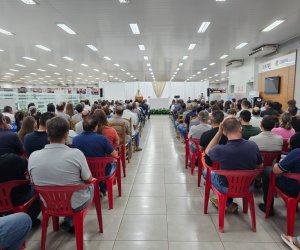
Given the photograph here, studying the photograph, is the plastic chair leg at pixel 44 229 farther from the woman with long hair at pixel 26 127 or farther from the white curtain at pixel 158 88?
the white curtain at pixel 158 88

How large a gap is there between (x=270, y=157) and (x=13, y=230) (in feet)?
9.39

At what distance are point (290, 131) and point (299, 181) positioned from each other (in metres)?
1.38

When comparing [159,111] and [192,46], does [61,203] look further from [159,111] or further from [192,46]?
[159,111]

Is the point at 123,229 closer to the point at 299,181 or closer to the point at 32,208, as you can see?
the point at 32,208

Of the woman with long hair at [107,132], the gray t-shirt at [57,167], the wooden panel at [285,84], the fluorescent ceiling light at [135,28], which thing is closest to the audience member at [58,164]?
the gray t-shirt at [57,167]

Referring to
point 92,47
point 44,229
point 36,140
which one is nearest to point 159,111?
point 92,47

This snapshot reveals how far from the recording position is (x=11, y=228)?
1.49 m

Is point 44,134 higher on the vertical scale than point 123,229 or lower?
higher

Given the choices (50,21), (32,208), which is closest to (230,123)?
(32,208)

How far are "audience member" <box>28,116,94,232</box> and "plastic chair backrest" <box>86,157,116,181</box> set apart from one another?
2.15 feet

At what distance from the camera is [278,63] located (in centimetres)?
847

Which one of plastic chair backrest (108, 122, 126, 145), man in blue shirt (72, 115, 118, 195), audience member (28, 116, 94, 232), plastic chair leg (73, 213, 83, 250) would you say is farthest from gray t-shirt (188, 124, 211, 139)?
plastic chair leg (73, 213, 83, 250)

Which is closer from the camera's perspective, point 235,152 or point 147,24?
point 235,152

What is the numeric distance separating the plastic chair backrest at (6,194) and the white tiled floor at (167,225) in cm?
48
